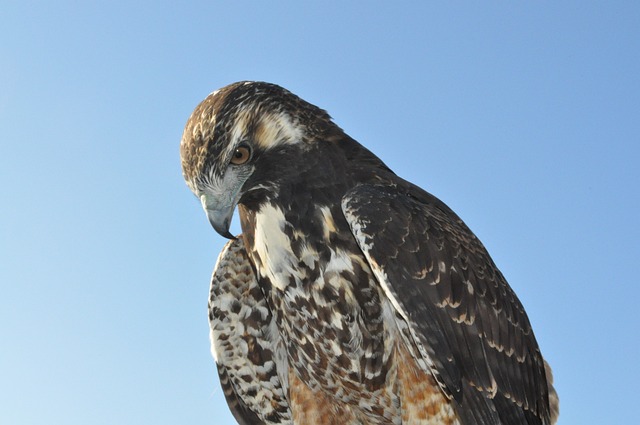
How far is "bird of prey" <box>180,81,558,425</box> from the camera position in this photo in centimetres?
537

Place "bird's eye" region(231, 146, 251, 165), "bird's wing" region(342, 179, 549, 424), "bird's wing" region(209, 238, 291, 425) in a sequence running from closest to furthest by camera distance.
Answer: "bird's wing" region(342, 179, 549, 424)
"bird's eye" region(231, 146, 251, 165)
"bird's wing" region(209, 238, 291, 425)

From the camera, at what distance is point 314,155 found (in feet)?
18.7

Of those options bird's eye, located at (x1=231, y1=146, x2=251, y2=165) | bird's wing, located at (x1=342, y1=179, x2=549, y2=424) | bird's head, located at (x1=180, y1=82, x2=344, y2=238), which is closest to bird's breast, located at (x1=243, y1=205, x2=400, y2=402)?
bird's wing, located at (x1=342, y1=179, x2=549, y2=424)

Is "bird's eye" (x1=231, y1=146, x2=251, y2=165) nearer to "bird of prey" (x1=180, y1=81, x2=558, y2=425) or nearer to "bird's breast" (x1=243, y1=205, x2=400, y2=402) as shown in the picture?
"bird of prey" (x1=180, y1=81, x2=558, y2=425)

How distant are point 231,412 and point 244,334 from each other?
751 millimetres

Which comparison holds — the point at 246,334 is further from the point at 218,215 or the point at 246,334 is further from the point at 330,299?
the point at 218,215

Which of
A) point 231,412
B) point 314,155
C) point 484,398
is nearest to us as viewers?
point 484,398

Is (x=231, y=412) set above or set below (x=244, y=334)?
below

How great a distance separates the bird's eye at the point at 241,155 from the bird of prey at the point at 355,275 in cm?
1

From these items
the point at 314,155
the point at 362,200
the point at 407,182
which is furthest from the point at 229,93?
the point at 407,182

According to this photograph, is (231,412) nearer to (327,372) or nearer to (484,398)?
(327,372)

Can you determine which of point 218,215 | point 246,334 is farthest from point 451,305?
point 246,334

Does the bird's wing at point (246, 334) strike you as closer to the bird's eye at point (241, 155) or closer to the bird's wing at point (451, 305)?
the bird's eye at point (241, 155)

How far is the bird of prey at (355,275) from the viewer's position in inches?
211
